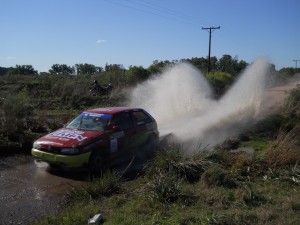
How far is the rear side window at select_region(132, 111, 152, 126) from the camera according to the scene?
11.3 meters

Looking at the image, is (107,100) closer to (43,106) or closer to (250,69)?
(43,106)

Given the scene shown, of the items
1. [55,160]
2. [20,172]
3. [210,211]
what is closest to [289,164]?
[210,211]

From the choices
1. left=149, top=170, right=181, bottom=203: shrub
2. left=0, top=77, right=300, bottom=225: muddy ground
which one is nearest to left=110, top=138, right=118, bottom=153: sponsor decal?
left=0, top=77, right=300, bottom=225: muddy ground

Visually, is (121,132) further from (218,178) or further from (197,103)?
(197,103)

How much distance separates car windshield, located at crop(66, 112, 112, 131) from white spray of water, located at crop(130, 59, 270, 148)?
4455 mm

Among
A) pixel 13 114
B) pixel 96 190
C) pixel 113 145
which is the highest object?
pixel 13 114

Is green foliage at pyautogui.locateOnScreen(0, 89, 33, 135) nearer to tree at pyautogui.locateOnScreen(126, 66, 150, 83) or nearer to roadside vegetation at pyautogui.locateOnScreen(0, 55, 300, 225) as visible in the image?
roadside vegetation at pyautogui.locateOnScreen(0, 55, 300, 225)

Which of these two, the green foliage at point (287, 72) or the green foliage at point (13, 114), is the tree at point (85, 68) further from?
the green foliage at point (13, 114)

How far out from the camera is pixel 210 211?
625 cm

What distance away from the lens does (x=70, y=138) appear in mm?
9398

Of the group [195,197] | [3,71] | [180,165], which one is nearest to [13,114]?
[180,165]

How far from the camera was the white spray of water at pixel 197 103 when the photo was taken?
53.5 feet

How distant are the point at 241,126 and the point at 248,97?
15.7 ft

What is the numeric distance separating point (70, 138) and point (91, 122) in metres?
1.12
